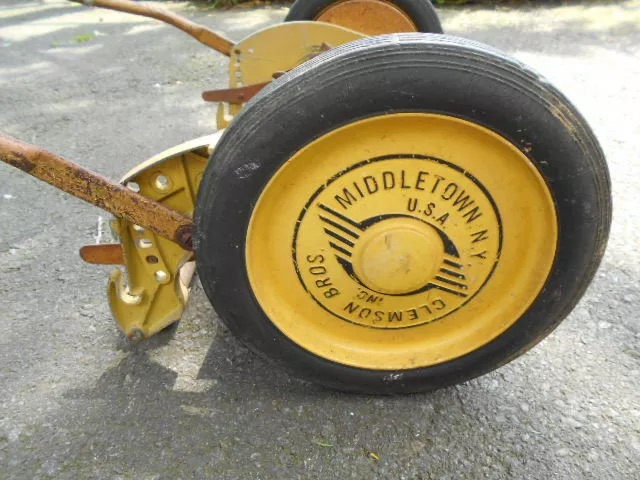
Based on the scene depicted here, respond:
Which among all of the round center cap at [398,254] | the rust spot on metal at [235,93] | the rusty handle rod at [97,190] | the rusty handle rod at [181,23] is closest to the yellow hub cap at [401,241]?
the round center cap at [398,254]

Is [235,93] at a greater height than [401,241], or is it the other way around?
[401,241]

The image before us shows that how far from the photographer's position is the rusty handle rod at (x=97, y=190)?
5.20 ft

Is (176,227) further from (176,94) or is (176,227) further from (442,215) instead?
(176,94)

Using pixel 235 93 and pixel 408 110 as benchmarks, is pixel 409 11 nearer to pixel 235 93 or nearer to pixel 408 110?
pixel 235 93

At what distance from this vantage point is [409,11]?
9.40 feet

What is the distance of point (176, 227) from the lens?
5.47ft

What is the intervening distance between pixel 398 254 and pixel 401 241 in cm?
4

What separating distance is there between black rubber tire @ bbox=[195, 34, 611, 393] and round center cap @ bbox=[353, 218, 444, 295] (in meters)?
0.31

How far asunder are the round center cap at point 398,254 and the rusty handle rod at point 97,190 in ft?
1.59

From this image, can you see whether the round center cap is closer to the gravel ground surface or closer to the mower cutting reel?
the mower cutting reel

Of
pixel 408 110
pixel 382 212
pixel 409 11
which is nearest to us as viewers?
pixel 408 110

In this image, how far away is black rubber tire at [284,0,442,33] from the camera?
286cm

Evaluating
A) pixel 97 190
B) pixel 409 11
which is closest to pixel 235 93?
pixel 409 11

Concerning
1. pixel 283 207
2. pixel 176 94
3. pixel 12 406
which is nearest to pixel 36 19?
pixel 176 94
